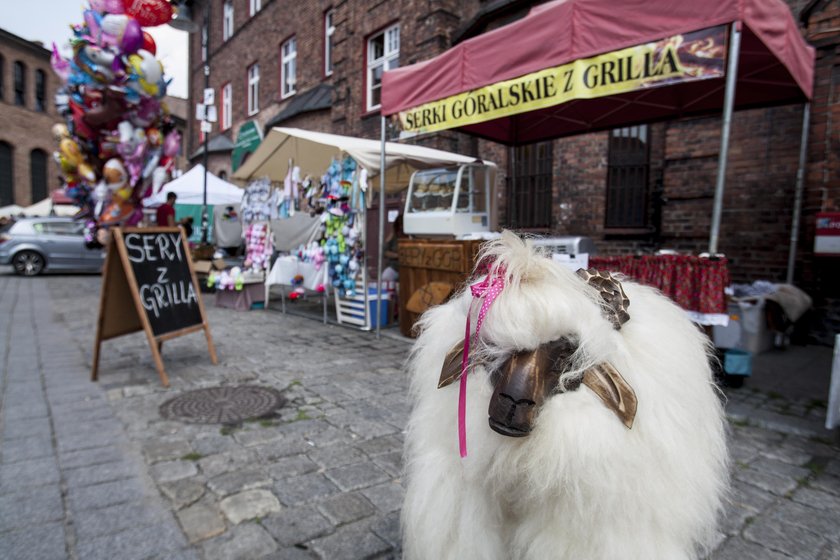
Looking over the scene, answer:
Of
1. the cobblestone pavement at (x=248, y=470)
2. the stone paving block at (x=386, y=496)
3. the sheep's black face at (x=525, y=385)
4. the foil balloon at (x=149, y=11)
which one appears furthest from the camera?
the foil balloon at (x=149, y=11)

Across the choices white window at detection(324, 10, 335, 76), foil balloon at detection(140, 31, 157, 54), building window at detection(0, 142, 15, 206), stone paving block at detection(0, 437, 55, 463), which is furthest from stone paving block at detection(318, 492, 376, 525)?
building window at detection(0, 142, 15, 206)

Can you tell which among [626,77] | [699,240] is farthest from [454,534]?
[699,240]

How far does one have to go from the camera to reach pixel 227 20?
20500 mm

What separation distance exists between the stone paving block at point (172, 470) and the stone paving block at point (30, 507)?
44cm

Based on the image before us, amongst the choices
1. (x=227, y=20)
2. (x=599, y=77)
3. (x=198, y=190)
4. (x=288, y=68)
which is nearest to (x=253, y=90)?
(x=288, y=68)

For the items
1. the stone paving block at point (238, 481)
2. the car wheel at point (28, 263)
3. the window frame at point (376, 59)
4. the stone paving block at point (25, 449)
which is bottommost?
the stone paving block at point (25, 449)

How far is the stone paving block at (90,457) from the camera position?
111 inches

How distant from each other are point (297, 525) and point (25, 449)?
197 centimetres

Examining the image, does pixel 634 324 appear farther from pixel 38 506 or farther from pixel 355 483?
pixel 38 506

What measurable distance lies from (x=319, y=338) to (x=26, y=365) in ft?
9.79

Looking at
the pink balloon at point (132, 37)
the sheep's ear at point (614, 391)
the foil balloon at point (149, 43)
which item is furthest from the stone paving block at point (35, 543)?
the foil balloon at point (149, 43)

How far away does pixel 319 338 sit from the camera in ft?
20.6

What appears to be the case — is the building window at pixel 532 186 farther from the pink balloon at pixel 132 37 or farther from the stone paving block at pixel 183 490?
the stone paving block at pixel 183 490

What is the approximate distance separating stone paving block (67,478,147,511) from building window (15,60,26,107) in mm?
36467
